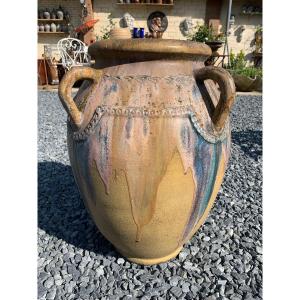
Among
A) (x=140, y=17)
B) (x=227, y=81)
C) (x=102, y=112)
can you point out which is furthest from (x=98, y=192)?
(x=140, y=17)

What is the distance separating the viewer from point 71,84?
140 cm

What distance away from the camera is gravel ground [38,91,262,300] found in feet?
5.50

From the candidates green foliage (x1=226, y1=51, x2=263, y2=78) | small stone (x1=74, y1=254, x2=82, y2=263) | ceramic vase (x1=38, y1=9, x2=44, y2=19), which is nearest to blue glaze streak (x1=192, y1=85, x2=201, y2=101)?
small stone (x1=74, y1=254, x2=82, y2=263)

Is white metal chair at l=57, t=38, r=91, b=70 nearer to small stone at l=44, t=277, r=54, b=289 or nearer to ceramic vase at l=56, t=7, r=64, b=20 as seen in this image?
ceramic vase at l=56, t=7, r=64, b=20

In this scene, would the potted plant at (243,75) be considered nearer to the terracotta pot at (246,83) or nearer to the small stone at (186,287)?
the terracotta pot at (246,83)

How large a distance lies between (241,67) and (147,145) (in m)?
7.44

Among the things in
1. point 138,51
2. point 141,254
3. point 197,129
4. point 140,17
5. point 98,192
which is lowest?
point 141,254

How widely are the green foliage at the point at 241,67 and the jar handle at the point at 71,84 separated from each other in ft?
22.0

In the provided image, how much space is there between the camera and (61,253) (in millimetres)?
1948

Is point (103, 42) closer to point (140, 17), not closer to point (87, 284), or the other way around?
point (87, 284)

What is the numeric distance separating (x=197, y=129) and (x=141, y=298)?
93 centimetres

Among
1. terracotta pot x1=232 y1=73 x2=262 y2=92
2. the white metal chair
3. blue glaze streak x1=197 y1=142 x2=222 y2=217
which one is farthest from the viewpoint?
terracotta pot x1=232 y1=73 x2=262 y2=92

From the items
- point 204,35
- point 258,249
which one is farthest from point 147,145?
point 204,35

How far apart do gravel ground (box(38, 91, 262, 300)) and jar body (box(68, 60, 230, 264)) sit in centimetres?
38
